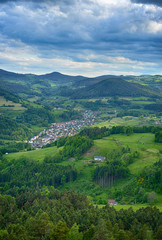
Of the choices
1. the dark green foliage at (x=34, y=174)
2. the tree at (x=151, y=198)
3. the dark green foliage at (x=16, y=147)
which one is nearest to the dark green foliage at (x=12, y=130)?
the dark green foliage at (x=16, y=147)

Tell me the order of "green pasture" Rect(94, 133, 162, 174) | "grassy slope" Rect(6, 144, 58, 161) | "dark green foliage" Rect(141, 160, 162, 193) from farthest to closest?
"grassy slope" Rect(6, 144, 58, 161), "green pasture" Rect(94, 133, 162, 174), "dark green foliage" Rect(141, 160, 162, 193)

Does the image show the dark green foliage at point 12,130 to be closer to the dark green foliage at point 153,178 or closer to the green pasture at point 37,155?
the green pasture at point 37,155

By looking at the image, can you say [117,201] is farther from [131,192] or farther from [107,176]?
[107,176]

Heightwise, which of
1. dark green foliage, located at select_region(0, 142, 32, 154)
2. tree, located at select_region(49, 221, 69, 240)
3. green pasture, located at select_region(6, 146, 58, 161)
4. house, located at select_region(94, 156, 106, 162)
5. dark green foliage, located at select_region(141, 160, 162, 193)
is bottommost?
dark green foliage, located at select_region(0, 142, 32, 154)

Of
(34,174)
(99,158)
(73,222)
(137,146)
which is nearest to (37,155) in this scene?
(34,174)

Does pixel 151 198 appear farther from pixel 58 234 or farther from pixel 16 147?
pixel 16 147

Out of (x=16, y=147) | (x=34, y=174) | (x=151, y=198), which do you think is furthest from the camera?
(x=16, y=147)

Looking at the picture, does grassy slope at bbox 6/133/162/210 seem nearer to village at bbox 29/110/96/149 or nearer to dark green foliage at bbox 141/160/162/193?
dark green foliage at bbox 141/160/162/193

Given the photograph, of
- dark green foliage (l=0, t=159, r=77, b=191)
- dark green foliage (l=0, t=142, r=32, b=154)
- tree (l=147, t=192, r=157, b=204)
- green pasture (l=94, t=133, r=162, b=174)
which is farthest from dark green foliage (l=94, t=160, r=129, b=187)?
dark green foliage (l=0, t=142, r=32, b=154)

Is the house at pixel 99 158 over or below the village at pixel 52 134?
over
